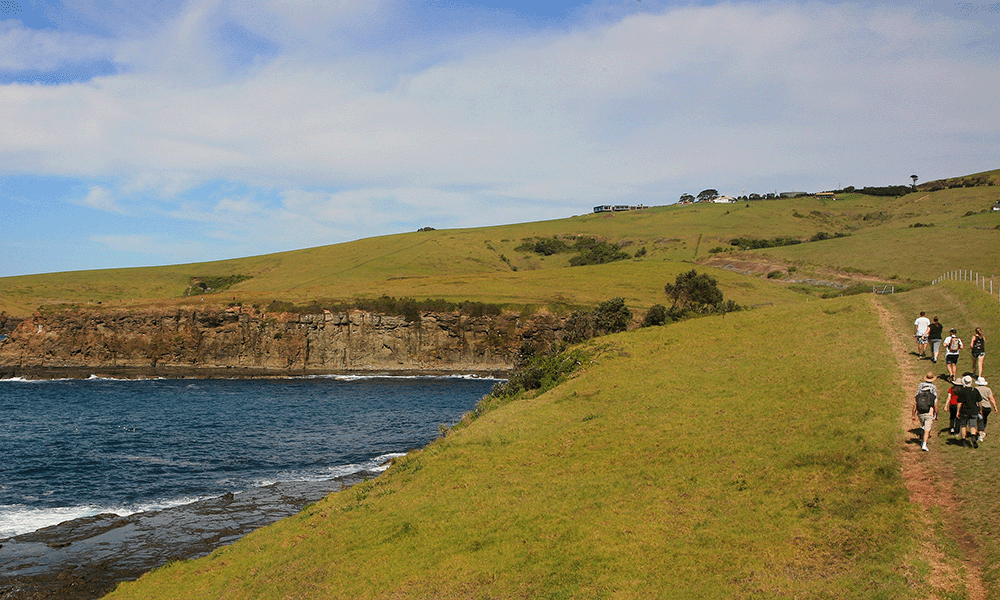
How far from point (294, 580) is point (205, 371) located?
8626cm

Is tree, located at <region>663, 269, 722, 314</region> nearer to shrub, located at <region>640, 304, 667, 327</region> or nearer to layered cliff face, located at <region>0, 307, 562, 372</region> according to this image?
shrub, located at <region>640, 304, 667, 327</region>

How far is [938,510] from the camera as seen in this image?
1678 centimetres

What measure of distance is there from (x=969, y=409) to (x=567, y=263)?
15232 centimetres

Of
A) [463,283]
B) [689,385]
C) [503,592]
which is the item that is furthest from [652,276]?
[503,592]

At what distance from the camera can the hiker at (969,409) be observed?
20344 millimetres

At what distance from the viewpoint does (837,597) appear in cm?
1405

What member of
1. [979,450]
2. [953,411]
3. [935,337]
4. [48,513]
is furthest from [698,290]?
[48,513]

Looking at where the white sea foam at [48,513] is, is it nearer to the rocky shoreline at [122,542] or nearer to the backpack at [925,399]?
the rocky shoreline at [122,542]

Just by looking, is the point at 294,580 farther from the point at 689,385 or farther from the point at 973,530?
the point at 689,385

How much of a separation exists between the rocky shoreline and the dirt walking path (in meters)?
21.7

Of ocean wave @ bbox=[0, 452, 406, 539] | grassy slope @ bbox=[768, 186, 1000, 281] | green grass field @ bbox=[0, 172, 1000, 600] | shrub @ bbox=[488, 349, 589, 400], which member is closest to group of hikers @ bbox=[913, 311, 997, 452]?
green grass field @ bbox=[0, 172, 1000, 600]

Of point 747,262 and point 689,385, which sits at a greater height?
point 747,262

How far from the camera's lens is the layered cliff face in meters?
103

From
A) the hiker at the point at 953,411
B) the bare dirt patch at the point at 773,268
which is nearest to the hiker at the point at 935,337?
the hiker at the point at 953,411
